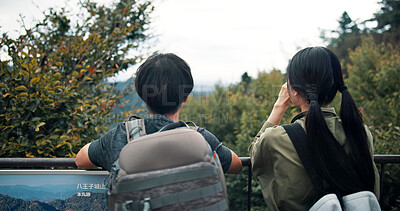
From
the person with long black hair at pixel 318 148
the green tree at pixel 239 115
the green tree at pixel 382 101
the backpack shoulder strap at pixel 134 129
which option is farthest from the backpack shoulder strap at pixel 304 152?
the green tree at pixel 239 115

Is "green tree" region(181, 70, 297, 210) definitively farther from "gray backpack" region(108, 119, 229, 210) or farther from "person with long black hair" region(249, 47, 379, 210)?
"gray backpack" region(108, 119, 229, 210)

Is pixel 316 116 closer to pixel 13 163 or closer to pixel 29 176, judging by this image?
pixel 29 176

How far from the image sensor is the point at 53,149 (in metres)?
2.68

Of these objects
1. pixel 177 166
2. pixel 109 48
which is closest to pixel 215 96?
pixel 109 48

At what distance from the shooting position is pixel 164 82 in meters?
1.48

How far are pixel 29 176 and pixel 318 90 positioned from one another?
1.65 meters

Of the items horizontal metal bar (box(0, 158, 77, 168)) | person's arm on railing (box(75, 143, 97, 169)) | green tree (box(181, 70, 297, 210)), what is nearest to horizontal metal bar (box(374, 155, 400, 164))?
person's arm on railing (box(75, 143, 97, 169))

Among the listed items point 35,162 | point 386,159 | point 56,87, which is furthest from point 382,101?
point 35,162

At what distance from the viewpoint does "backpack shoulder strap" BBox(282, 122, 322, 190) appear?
149 cm

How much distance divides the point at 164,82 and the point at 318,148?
78 centimetres

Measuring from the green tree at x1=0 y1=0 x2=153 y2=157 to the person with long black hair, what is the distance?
6.04ft

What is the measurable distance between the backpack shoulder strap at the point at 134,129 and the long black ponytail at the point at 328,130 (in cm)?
78

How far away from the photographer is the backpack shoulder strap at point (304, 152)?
1.49 m

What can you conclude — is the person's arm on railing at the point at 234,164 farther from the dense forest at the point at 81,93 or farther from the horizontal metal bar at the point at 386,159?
the dense forest at the point at 81,93
